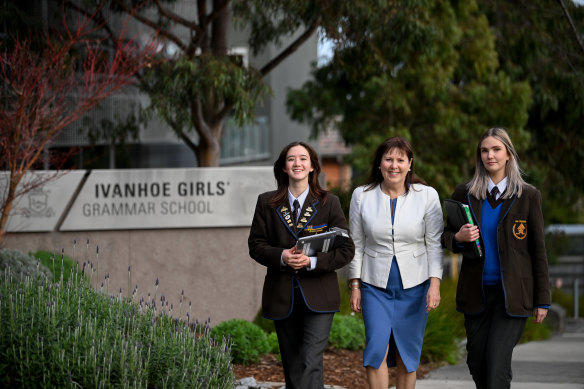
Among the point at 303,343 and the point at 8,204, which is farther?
the point at 8,204

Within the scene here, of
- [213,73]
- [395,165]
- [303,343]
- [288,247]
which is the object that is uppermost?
[213,73]

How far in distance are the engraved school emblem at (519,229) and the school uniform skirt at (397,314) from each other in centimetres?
66

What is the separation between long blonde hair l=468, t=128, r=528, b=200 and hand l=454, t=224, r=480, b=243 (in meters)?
0.24

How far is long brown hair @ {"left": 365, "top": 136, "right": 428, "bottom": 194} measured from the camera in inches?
225

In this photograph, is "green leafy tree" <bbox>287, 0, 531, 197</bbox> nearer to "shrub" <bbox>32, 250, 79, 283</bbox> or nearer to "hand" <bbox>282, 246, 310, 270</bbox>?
"shrub" <bbox>32, 250, 79, 283</bbox>

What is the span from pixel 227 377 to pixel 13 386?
122 centimetres

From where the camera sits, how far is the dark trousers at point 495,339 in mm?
5496

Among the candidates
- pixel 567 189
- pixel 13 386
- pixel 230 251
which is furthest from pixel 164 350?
pixel 567 189

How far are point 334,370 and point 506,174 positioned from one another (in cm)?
321

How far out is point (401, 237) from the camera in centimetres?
567

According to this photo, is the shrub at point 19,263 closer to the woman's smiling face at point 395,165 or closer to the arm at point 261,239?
the arm at point 261,239

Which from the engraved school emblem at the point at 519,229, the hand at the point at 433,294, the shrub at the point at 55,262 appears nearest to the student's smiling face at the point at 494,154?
the engraved school emblem at the point at 519,229

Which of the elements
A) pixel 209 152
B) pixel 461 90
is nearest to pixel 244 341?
pixel 209 152

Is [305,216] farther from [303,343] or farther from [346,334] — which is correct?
[346,334]
